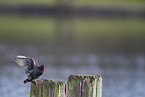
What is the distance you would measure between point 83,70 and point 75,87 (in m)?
11.7

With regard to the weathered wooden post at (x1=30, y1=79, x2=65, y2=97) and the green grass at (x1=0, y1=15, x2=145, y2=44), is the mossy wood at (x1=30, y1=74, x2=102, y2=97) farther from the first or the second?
the green grass at (x1=0, y1=15, x2=145, y2=44)

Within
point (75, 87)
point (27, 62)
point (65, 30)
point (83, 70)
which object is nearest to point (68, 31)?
point (65, 30)

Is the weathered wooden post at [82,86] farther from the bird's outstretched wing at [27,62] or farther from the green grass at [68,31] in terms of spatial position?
the green grass at [68,31]

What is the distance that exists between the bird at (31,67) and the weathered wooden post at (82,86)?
63cm

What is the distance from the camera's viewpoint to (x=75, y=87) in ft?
18.2

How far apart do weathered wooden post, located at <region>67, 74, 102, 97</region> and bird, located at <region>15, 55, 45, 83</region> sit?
0.63m

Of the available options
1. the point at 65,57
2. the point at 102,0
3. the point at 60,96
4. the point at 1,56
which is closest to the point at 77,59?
the point at 65,57

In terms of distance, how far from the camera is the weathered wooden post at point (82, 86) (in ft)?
18.1

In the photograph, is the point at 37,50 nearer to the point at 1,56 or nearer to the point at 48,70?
the point at 1,56

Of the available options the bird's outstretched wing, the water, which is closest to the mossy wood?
the bird's outstretched wing

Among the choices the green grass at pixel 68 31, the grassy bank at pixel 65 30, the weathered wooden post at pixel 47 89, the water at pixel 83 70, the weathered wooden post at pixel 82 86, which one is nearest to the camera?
the weathered wooden post at pixel 47 89

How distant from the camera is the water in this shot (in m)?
12.6

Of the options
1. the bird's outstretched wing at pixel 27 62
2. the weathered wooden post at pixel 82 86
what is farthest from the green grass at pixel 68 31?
the weathered wooden post at pixel 82 86

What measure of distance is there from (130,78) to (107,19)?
2041 inches
